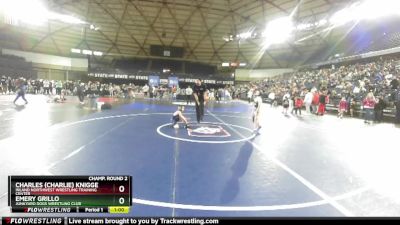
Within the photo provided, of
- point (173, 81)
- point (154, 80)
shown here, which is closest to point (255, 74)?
point (173, 81)

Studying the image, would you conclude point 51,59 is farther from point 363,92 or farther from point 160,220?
point 160,220

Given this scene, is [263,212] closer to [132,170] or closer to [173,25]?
[132,170]

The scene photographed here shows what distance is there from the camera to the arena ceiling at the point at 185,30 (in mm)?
31906

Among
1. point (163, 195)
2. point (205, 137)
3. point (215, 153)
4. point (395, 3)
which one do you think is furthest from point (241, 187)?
point (395, 3)

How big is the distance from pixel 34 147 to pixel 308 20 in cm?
3251

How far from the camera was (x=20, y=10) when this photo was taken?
28.4 metres
